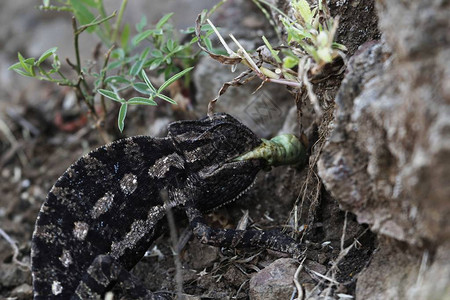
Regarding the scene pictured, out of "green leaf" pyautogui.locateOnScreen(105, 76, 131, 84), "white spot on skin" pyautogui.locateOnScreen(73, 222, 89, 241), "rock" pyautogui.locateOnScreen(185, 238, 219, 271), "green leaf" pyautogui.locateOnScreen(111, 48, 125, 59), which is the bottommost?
"rock" pyautogui.locateOnScreen(185, 238, 219, 271)

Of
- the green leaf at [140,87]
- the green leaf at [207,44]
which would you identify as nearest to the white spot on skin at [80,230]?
the green leaf at [140,87]

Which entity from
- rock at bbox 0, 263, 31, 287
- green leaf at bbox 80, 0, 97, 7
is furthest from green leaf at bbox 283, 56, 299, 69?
rock at bbox 0, 263, 31, 287

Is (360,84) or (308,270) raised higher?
(360,84)

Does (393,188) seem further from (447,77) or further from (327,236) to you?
(327,236)

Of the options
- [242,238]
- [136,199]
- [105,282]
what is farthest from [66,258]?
[242,238]

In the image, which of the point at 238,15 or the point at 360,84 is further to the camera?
the point at 238,15

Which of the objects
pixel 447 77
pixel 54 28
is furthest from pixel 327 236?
pixel 54 28

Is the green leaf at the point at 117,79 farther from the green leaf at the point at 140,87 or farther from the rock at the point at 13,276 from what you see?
the rock at the point at 13,276

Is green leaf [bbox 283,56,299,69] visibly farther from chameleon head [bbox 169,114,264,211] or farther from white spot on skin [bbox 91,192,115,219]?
white spot on skin [bbox 91,192,115,219]
